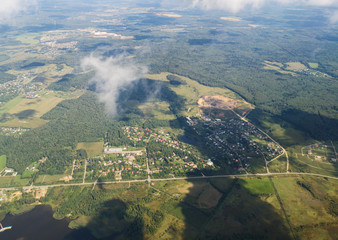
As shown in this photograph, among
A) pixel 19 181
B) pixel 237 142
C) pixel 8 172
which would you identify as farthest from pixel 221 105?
pixel 8 172

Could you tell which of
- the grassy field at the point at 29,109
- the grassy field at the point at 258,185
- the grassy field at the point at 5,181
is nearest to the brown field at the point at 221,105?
the grassy field at the point at 258,185

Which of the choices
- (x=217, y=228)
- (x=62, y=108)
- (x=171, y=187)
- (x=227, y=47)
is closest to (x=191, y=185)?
(x=171, y=187)

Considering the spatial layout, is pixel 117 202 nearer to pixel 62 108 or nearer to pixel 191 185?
pixel 191 185

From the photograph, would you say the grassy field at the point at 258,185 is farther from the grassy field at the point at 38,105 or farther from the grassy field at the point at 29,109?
the grassy field at the point at 38,105

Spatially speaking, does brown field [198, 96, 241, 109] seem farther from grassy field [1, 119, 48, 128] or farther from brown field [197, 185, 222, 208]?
grassy field [1, 119, 48, 128]

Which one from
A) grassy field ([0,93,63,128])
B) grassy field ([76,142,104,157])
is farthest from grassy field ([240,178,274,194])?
grassy field ([0,93,63,128])

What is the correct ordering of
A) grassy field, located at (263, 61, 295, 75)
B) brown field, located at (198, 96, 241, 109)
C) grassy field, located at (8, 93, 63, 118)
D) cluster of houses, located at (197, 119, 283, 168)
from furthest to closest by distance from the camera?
grassy field, located at (263, 61, 295, 75) → brown field, located at (198, 96, 241, 109) → grassy field, located at (8, 93, 63, 118) → cluster of houses, located at (197, 119, 283, 168)
